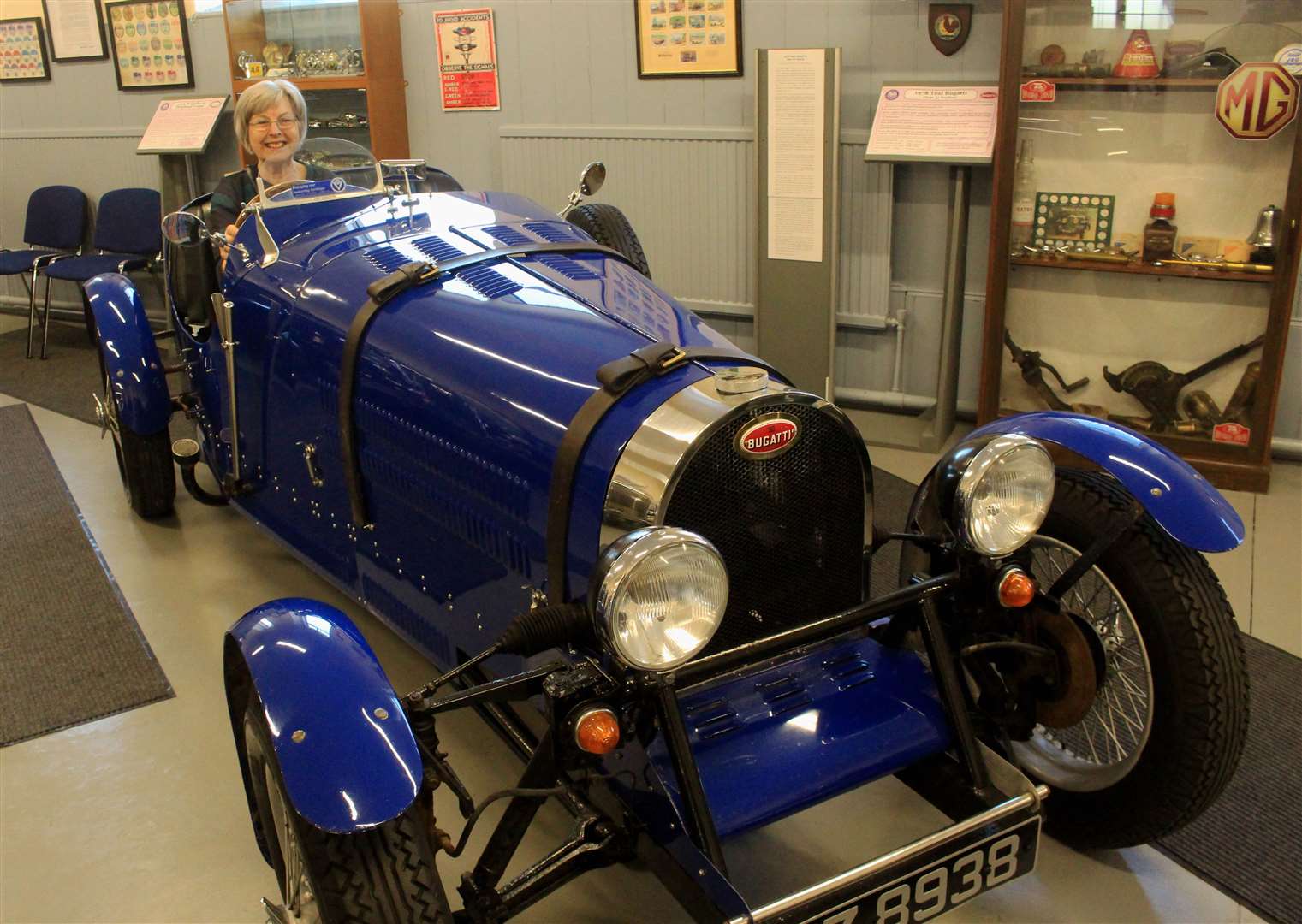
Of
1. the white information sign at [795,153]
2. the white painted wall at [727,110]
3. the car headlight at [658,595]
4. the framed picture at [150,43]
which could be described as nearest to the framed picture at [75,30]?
the framed picture at [150,43]

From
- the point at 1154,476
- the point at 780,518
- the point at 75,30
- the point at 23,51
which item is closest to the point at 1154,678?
the point at 1154,476

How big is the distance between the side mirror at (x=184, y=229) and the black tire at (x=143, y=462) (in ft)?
2.44

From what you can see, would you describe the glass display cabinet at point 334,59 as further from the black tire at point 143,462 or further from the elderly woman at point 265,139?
the black tire at point 143,462

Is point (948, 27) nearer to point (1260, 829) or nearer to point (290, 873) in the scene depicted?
point (1260, 829)

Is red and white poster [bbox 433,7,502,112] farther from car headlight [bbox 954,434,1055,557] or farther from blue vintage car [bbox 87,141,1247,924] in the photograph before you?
car headlight [bbox 954,434,1055,557]

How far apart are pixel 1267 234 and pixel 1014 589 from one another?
257 cm

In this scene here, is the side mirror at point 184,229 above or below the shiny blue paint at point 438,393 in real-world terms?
above

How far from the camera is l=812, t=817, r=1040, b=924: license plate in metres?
1.62

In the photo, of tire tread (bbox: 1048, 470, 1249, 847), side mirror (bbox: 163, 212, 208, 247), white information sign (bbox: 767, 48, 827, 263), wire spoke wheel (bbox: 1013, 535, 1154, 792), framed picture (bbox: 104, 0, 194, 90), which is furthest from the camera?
framed picture (bbox: 104, 0, 194, 90)

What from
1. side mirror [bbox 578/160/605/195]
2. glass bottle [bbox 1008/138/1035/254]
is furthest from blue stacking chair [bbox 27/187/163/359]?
glass bottle [bbox 1008/138/1035/254]

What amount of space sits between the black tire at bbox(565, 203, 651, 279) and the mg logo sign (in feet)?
6.54

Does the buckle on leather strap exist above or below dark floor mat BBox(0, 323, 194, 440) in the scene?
above

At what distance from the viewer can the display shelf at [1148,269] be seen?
3.85 meters

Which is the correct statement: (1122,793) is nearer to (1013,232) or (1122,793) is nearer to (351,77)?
(1013,232)
